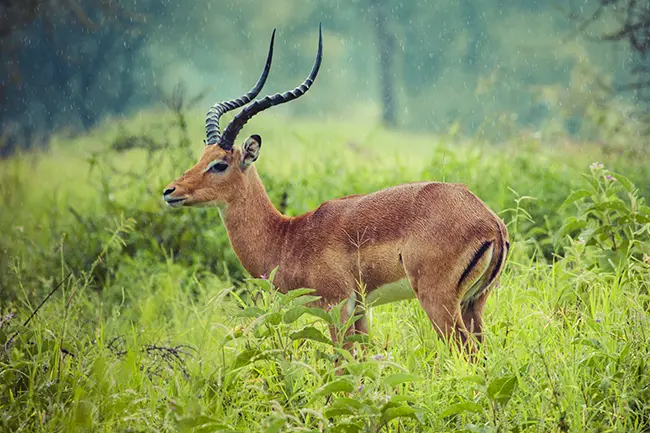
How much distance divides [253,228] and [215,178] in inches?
13.3

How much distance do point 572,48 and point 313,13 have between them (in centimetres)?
855

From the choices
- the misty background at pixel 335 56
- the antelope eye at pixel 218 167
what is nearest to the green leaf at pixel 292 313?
the antelope eye at pixel 218 167

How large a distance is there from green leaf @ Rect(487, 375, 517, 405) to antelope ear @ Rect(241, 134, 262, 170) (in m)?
2.07

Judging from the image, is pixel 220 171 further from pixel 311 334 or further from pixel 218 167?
pixel 311 334

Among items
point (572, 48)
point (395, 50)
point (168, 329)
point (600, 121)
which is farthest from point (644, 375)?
point (395, 50)

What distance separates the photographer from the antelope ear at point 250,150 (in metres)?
4.89

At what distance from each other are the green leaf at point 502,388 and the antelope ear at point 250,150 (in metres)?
2.07

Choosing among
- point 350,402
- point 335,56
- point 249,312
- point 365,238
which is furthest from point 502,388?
point 335,56

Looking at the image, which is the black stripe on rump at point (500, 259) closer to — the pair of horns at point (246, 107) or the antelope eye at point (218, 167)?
the pair of horns at point (246, 107)

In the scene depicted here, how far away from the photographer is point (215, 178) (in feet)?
16.0

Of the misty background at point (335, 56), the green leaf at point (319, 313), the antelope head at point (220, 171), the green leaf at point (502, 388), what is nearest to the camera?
the green leaf at point (502, 388)

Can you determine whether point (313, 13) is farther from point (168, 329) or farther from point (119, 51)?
point (168, 329)

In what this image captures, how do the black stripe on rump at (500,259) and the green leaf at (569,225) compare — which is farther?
the green leaf at (569,225)

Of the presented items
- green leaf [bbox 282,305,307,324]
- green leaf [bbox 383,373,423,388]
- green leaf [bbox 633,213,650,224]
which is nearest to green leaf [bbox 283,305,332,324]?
green leaf [bbox 282,305,307,324]
